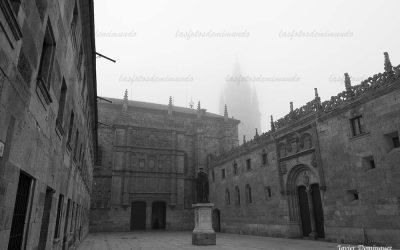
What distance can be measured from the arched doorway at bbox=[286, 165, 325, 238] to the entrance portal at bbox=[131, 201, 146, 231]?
2135 cm

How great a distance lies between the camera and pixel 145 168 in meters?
39.1

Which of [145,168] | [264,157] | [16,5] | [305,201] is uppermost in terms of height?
[145,168]

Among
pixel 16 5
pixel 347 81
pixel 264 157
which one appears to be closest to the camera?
pixel 16 5

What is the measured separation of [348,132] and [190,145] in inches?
1106

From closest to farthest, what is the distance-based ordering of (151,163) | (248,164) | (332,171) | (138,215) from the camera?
1. (332,171)
2. (248,164)
3. (138,215)
4. (151,163)

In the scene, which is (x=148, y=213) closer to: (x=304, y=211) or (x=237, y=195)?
(x=237, y=195)

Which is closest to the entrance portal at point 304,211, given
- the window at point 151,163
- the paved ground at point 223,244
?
the paved ground at point 223,244

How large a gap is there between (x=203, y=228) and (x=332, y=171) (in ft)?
30.0

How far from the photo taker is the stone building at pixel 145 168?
36438mm

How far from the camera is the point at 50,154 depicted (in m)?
6.84

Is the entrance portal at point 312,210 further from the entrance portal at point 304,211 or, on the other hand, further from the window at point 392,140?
the window at point 392,140

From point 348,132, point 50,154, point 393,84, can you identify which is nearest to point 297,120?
point 348,132

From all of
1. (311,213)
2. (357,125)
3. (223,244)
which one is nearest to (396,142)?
(357,125)

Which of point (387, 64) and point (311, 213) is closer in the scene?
point (387, 64)
